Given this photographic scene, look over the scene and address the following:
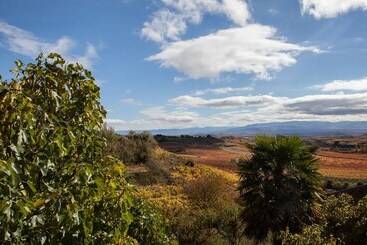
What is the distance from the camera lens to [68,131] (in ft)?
14.0

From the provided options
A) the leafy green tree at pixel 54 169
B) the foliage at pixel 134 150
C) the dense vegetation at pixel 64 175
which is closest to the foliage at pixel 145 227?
the dense vegetation at pixel 64 175

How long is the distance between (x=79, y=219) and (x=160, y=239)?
625 centimetres

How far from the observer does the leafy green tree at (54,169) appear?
3773 mm

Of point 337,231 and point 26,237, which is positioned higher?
point 26,237

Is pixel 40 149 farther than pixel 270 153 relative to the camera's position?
No

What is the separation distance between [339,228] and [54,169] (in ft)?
25.8

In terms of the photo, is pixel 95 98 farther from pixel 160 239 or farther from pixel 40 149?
pixel 160 239

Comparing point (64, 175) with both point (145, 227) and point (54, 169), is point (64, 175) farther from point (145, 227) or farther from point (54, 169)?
point (145, 227)


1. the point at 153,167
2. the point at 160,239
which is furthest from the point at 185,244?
the point at 153,167

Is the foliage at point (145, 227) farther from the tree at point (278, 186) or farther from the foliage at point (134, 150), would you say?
the foliage at point (134, 150)

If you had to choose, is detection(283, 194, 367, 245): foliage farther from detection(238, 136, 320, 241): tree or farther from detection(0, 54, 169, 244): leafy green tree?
detection(0, 54, 169, 244): leafy green tree

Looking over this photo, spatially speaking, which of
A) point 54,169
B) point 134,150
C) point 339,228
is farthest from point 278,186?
point 134,150

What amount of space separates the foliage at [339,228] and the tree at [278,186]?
261 centimetres

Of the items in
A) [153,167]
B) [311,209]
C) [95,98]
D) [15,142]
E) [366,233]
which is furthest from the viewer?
[153,167]
